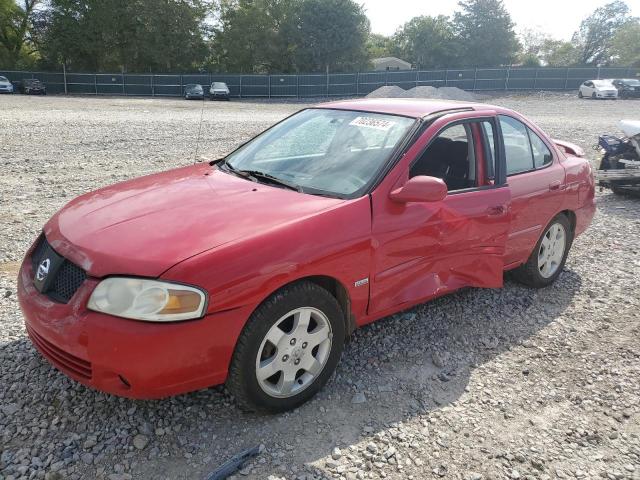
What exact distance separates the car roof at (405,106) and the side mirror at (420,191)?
0.71m

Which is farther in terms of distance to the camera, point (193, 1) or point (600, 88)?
point (193, 1)

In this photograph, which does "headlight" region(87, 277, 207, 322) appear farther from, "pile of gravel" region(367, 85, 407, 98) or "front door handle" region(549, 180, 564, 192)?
"pile of gravel" region(367, 85, 407, 98)

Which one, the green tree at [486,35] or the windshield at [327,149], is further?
the green tree at [486,35]

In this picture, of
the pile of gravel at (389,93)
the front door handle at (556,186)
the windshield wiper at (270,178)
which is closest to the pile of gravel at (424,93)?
the pile of gravel at (389,93)

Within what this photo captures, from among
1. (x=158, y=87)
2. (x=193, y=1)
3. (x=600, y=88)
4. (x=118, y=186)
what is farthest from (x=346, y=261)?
(x=193, y=1)

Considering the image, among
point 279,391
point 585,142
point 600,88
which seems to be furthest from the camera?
point 600,88

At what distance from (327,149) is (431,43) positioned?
67.6 metres

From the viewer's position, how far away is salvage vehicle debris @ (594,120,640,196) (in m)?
7.98

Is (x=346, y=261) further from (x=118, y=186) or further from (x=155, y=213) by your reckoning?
(x=118, y=186)

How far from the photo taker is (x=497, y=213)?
12.5 ft

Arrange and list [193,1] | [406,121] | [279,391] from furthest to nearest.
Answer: [193,1] < [406,121] < [279,391]

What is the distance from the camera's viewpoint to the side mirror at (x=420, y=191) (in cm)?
310

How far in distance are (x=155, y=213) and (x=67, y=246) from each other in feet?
1.60

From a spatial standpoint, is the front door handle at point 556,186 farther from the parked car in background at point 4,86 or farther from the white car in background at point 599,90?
the parked car in background at point 4,86
